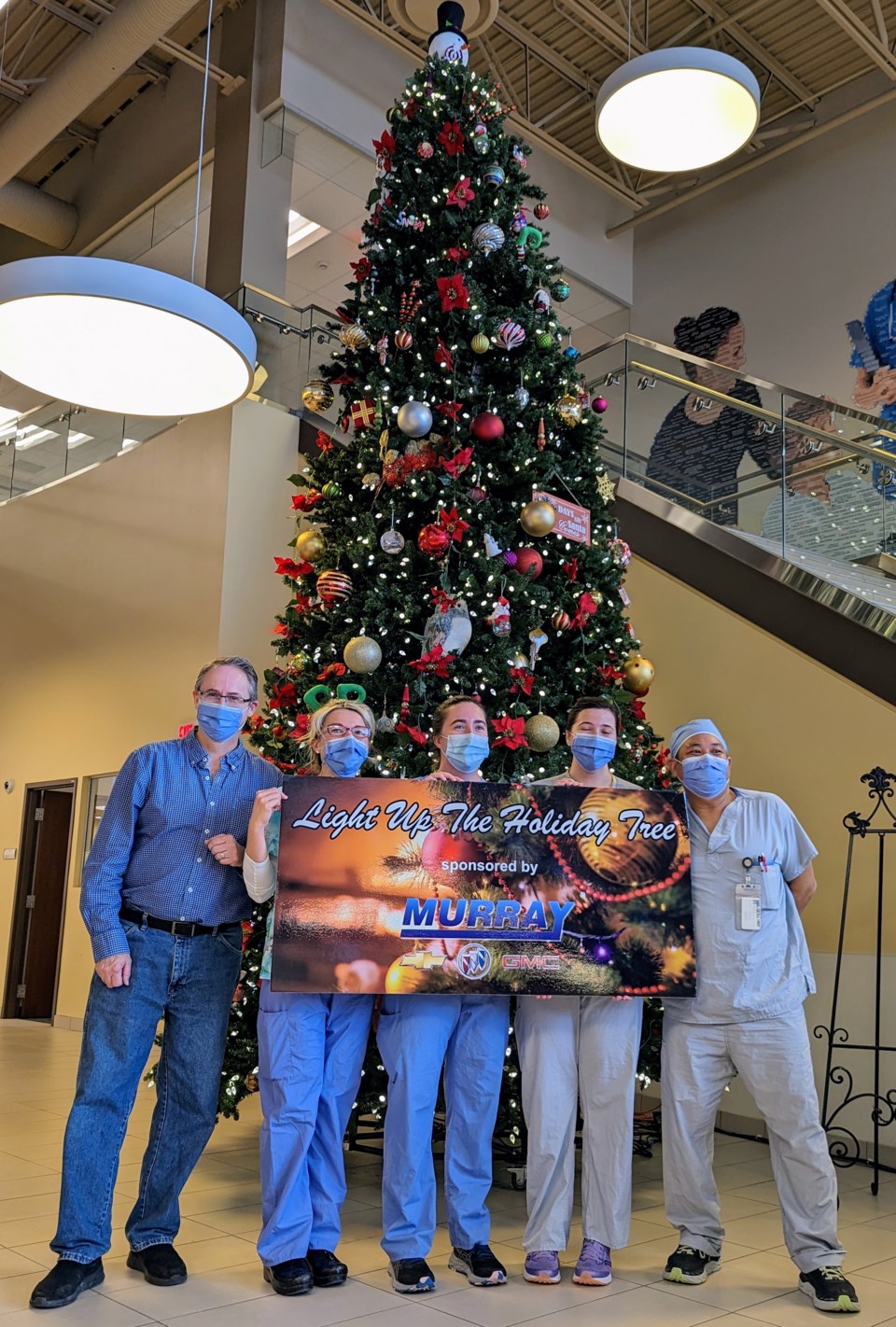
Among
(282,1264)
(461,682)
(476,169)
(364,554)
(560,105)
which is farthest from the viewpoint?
(560,105)

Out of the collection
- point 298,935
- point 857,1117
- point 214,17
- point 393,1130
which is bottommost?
point 857,1117

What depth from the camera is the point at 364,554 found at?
15.8ft

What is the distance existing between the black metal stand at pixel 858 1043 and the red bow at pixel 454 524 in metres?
2.08

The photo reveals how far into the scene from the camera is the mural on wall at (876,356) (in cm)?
1071

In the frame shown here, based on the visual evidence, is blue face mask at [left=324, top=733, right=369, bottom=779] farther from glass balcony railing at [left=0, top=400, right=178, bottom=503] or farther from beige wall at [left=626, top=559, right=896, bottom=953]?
glass balcony railing at [left=0, top=400, right=178, bottom=503]

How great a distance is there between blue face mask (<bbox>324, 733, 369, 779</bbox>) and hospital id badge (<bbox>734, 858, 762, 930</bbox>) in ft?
4.01

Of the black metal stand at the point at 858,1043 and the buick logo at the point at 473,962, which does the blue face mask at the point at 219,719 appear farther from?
the black metal stand at the point at 858,1043

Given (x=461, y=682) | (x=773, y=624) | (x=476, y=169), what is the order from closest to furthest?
1. (x=461, y=682)
2. (x=476, y=169)
3. (x=773, y=624)

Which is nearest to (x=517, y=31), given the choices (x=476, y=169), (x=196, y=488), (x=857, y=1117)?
(x=196, y=488)

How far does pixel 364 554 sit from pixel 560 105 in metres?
9.70

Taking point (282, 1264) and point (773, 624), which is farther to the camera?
point (773, 624)

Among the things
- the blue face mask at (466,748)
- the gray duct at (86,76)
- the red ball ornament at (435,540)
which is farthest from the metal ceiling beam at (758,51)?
the blue face mask at (466,748)

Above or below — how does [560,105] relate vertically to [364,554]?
above

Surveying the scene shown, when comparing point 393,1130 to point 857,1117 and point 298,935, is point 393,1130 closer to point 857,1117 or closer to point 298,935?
point 298,935
